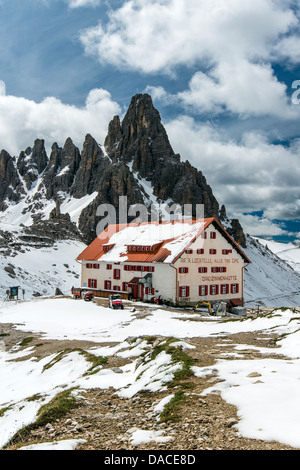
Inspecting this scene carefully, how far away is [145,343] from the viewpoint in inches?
687

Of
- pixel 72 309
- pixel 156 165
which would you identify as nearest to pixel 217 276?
pixel 72 309

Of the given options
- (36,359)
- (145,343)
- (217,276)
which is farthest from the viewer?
(217,276)

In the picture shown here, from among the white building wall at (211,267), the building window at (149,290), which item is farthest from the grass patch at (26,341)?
the white building wall at (211,267)

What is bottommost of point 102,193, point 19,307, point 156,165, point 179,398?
point 19,307

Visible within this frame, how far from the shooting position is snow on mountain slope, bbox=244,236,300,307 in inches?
Answer: 4671

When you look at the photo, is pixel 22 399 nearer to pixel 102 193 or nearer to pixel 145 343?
pixel 145 343

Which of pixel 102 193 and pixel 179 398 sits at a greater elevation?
pixel 102 193

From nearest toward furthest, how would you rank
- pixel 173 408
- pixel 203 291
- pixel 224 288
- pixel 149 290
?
pixel 173 408
pixel 149 290
pixel 203 291
pixel 224 288

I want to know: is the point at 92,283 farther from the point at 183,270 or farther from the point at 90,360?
the point at 90,360

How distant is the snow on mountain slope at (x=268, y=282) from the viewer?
389 ft

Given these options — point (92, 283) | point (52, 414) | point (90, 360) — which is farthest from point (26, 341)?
point (92, 283)

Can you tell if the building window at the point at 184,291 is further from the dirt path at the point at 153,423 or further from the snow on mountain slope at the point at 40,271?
the dirt path at the point at 153,423

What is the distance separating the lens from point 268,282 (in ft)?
494
